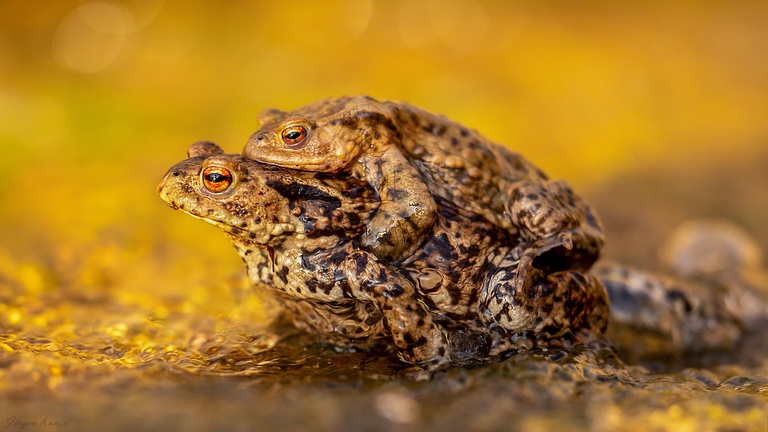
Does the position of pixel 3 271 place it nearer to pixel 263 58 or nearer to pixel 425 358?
pixel 425 358

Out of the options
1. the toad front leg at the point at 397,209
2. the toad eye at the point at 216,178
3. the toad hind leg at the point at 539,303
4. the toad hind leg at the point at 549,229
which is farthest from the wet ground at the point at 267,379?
the toad eye at the point at 216,178

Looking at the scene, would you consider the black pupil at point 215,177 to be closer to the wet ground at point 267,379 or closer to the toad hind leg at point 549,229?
the wet ground at point 267,379

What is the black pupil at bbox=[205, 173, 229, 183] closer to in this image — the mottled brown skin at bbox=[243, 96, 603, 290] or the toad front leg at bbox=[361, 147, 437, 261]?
the mottled brown skin at bbox=[243, 96, 603, 290]

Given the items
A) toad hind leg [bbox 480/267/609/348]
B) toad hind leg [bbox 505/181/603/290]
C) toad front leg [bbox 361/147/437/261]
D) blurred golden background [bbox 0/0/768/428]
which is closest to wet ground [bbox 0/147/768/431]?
toad hind leg [bbox 480/267/609/348]

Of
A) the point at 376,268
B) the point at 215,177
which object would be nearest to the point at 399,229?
the point at 376,268

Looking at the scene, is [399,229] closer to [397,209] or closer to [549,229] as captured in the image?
[397,209]

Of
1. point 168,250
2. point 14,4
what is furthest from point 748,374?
point 14,4
